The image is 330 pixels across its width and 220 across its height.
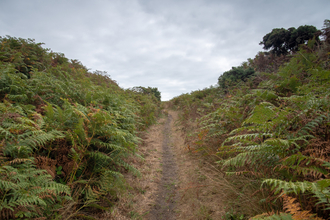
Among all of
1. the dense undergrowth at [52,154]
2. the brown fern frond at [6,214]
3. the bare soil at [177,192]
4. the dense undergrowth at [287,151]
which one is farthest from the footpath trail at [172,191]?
the brown fern frond at [6,214]

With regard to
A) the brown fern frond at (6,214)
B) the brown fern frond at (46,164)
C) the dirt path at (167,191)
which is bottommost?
the dirt path at (167,191)

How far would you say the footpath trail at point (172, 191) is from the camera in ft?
9.40

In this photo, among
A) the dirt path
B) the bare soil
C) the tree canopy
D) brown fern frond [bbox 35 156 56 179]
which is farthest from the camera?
the tree canopy

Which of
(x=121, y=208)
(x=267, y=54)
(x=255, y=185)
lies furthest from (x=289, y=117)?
(x=267, y=54)

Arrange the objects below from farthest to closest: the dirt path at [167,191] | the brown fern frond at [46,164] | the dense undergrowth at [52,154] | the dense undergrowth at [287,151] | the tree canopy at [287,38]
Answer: the tree canopy at [287,38] < the dirt path at [167,191] < the brown fern frond at [46,164] < the dense undergrowth at [52,154] < the dense undergrowth at [287,151]

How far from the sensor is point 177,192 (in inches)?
144

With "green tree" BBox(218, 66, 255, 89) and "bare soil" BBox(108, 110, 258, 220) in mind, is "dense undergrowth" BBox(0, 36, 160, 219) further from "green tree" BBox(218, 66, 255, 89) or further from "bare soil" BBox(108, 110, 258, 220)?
"green tree" BBox(218, 66, 255, 89)

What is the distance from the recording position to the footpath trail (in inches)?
113

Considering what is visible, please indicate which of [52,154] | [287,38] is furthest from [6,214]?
[287,38]

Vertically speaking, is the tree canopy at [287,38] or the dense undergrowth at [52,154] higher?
the tree canopy at [287,38]

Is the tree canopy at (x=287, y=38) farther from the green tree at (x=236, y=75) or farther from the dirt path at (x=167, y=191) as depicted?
the dirt path at (x=167, y=191)

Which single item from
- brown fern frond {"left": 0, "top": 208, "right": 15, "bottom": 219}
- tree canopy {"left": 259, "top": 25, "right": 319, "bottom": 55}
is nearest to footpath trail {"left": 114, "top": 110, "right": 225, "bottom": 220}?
brown fern frond {"left": 0, "top": 208, "right": 15, "bottom": 219}

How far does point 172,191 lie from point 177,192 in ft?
0.49

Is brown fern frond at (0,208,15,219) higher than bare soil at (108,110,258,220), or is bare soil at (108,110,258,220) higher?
brown fern frond at (0,208,15,219)
